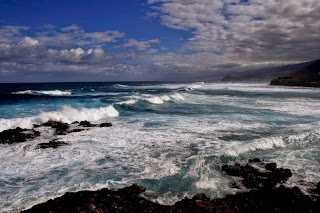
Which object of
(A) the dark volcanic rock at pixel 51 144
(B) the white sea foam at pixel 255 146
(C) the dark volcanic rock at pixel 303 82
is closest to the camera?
(B) the white sea foam at pixel 255 146

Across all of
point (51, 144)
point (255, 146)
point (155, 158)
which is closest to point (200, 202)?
point (155, 158)

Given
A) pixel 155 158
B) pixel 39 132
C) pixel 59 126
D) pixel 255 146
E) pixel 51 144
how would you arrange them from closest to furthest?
pixel 155 158 → pixel 255 146 → pixel 51 144 → pixel 39 132 → pixel 59 126

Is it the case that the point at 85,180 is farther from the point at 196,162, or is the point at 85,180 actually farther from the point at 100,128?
the point at 100,128

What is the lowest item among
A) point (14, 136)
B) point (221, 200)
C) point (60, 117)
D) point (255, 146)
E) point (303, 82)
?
point (221, 200)

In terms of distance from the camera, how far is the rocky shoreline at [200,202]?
18.4 ft

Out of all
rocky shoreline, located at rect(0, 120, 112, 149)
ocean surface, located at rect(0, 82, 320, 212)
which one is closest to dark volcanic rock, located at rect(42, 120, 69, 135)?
rocky shoreline, located at rect(0, 120, 112, 149)

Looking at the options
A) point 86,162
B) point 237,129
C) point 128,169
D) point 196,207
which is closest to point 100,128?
point 86,162

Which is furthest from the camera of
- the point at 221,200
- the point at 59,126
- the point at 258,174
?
the point at 59,126

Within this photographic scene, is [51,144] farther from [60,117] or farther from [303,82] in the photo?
[303,82]

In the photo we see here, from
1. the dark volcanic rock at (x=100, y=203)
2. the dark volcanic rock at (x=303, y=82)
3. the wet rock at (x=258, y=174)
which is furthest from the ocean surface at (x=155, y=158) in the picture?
the dark volcanic rock at (x=303, y=82)

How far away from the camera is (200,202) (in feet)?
19.4

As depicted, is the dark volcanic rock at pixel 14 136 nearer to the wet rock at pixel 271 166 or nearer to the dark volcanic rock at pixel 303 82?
the wet rock at pixel 271 166

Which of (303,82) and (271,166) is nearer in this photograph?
(271,166)

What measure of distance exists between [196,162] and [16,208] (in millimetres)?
6053
